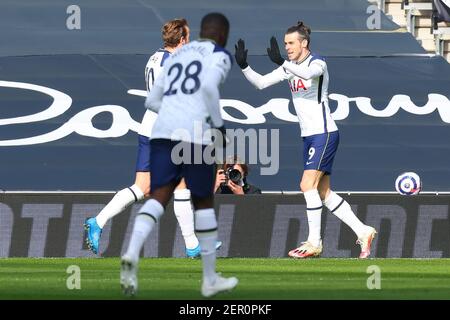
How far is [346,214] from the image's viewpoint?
46.6 ft

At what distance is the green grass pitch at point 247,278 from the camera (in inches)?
372

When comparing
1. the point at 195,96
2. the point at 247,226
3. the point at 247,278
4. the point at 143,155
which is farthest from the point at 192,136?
the point at 247,226

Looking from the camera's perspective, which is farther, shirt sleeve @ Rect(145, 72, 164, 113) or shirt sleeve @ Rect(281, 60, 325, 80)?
shirt sleeve @ Rect(281, 60, 325, 80)

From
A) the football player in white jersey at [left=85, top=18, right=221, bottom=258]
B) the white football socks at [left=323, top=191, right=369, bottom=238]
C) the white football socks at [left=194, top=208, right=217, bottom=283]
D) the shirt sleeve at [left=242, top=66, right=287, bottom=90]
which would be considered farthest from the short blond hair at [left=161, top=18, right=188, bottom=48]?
the white football socks at [left=194, top=208, right=217, bottom=283]

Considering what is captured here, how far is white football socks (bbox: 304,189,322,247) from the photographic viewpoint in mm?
14094

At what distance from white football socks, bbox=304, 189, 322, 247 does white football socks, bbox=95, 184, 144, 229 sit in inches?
68.6

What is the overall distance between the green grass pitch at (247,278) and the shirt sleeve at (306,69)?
1.87 meters

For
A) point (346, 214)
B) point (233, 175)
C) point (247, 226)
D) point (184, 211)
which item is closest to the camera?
point (184, 211)

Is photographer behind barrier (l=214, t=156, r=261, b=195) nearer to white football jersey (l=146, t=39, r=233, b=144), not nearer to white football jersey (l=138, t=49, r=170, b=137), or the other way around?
white football jersey (l=138, t=49, r=170, b=137)

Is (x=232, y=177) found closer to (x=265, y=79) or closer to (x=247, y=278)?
(x=265, y=79)

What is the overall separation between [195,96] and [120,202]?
14.6 ft

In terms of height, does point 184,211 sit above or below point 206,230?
above
